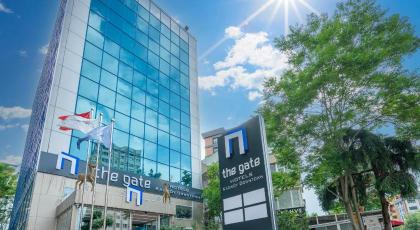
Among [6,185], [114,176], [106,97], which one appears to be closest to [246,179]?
[114,176]

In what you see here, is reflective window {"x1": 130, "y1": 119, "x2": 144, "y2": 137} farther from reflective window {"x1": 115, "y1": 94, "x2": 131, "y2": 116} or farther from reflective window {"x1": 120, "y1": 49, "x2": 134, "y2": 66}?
reflective window {"x1": 120, "y1": 49, "x2": 134, "y2": 66}

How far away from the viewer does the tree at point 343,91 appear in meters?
15.3

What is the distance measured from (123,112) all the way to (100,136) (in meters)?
13.0

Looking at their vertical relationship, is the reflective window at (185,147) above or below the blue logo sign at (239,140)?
above

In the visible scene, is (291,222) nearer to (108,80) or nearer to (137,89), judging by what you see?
(137,89)

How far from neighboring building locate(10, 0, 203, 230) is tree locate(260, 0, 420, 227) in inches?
451

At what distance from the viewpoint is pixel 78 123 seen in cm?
1566

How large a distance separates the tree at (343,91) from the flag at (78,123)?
9988 millimetres

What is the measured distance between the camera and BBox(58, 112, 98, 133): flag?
49.3 feet

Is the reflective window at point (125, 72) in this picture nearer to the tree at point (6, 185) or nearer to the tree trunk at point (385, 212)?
the tree at point (6, 185)

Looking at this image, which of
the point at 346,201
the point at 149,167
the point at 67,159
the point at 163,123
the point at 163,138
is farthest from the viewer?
the point at 163,123

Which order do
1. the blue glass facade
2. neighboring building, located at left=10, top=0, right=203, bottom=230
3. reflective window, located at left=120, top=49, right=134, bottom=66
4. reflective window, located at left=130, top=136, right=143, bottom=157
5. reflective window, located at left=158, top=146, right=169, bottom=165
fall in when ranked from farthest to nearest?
1. reflective window, located at left=158, top=146, right=169, bottom=165
2. reflective window, located at left=120, top=49, right=134, bottom=66
3. reflective window, located at left=130, top=136, right=143, bottom=157
4. the blue glass facade
5. neighboring building, located at left=10, top=0, right=203, bottom=230

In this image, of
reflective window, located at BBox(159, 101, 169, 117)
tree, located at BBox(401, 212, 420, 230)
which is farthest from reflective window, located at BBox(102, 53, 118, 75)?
tree, located at BBox(401, 212, 420, 230)

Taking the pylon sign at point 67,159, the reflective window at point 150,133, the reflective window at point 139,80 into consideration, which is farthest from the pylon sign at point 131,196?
the reflective window at point 139,80
